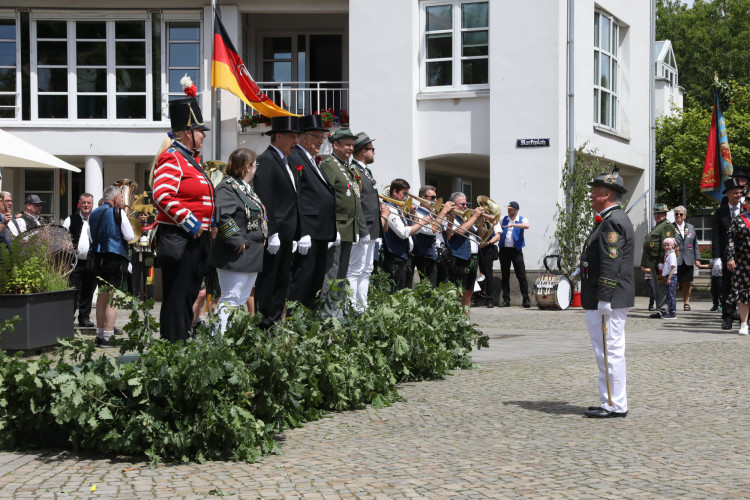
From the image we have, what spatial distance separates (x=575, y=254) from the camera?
65.7ft

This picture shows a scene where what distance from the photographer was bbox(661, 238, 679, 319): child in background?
16344mm

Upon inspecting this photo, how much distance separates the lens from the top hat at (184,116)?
24.8ft

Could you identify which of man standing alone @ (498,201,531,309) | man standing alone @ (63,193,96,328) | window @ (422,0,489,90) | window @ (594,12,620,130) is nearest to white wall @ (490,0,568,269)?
window @ (422,0,489,90)

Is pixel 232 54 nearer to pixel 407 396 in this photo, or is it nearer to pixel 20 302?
pixel 20 302

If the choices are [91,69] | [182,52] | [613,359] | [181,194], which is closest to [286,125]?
[181,194]

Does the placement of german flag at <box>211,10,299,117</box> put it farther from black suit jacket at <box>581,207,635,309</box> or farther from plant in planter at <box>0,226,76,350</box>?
black suit jacket at <box>581,207,635,309</box>

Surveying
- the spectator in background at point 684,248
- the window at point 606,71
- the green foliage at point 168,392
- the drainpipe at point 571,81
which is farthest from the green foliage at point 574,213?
the green foliage at point 168,392

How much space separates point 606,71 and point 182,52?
10084 millimetres

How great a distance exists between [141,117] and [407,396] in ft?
55.1

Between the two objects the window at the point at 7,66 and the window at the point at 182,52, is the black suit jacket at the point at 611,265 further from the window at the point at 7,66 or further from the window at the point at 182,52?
the window at the point at 7,66

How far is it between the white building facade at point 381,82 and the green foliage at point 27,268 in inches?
456

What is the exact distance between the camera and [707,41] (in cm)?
5488

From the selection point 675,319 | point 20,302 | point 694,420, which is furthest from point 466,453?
point 675,319

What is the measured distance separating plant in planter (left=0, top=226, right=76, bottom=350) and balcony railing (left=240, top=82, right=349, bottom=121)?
12.9 m
